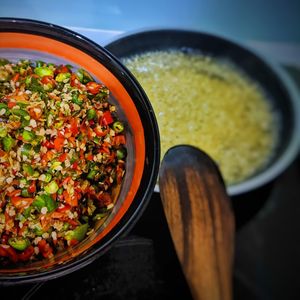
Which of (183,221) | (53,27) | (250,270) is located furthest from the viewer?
(250,270)

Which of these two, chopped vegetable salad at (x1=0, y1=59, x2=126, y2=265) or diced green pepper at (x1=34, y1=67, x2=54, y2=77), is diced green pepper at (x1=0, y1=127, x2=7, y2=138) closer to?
chopped vegetable salad at (x1=0, y1=59, x2=126, y2=265)

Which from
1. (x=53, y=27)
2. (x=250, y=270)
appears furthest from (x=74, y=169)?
(x=250, y=270)

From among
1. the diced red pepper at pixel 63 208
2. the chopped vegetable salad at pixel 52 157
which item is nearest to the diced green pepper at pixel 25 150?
the chopped vegetable salad at pixel 52 157

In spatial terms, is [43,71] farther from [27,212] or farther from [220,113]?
[220,113]

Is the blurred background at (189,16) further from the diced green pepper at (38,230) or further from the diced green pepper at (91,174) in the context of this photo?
the diced green pepper at (38,230)

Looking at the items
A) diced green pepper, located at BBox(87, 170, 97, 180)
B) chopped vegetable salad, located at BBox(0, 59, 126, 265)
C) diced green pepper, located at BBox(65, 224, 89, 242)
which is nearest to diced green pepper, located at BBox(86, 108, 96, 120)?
chopped vegetable salad, located at BBox(0, 59, 126, 265)

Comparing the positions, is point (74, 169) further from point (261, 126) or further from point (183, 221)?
point (261, 126)
